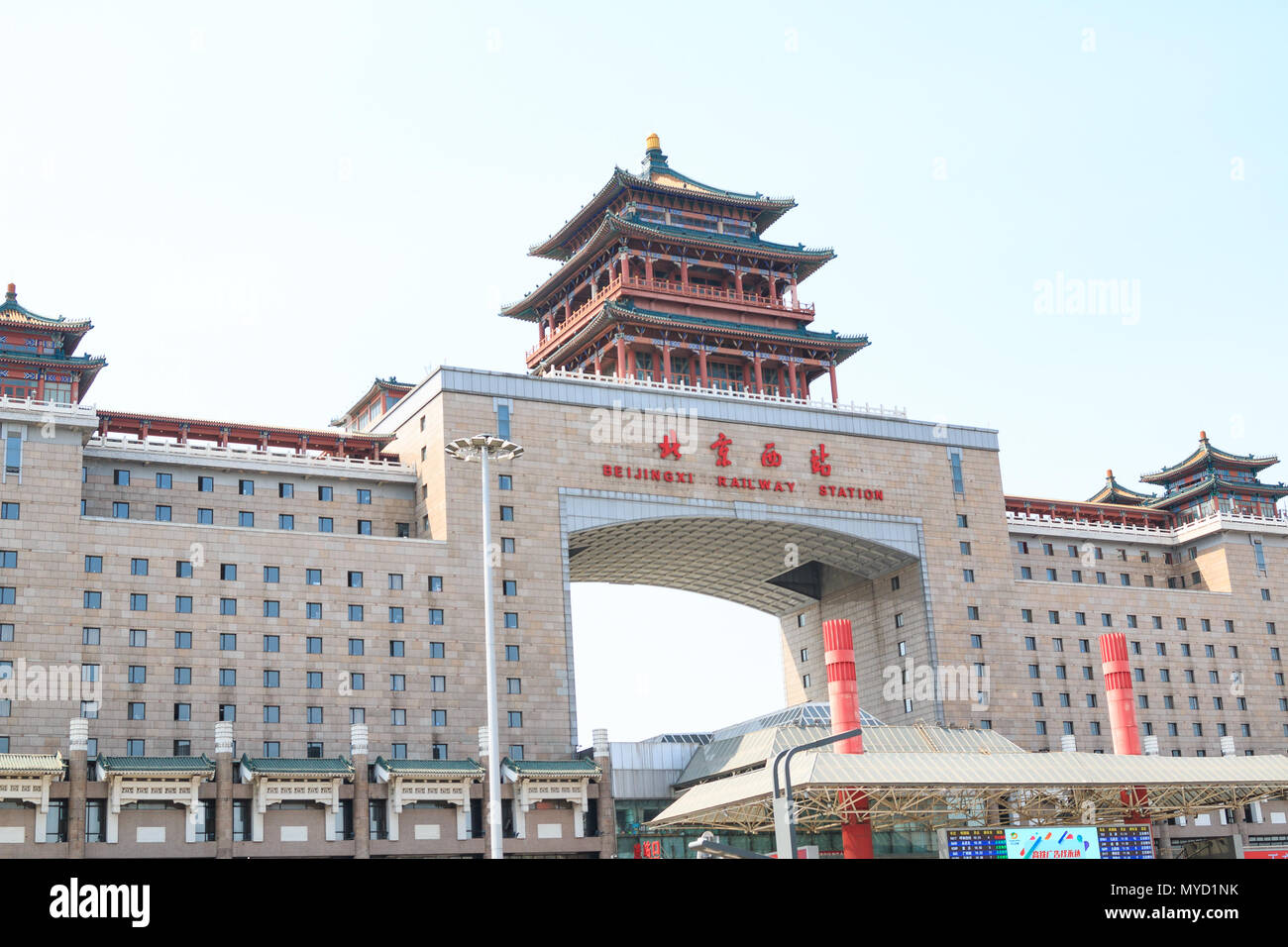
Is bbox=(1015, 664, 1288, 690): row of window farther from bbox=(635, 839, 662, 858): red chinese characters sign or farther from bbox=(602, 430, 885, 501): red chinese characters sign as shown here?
bbox=(635, 839, 662, 858): red chinese characters sign

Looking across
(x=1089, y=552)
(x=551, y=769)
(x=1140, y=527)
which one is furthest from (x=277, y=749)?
(x=1140, y=527)

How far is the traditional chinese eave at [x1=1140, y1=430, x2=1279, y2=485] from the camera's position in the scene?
108 metres

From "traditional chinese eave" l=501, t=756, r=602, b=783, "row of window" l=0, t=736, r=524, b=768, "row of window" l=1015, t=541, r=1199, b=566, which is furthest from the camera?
"row of window" l=1015, t=541, r=1199, b=566

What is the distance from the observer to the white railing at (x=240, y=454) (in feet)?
243

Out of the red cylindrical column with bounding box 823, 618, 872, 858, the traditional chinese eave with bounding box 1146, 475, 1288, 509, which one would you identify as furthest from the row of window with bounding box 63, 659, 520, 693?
the traditional chinese eave with bounding box 1146, 475, 1288, 509

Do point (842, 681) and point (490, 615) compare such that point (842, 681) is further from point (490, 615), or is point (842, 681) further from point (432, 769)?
point (432, 769)

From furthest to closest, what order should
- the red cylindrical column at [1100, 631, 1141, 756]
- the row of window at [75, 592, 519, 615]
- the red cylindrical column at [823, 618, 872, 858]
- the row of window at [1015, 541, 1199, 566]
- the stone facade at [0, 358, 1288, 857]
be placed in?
the row of window at [1015, 541, 1199, 566] < the red cylindrical column at [1100, 631, 1141, 756] < the stone facade at [0, 358, 1288, 857] < the row of window at [75, 592, 519, 615] < the red cylindrical column at [823, 618, 872, 858]

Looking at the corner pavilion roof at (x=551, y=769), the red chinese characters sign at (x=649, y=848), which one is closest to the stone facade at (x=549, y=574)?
the corner pavilion roof at (x=551, y=769)

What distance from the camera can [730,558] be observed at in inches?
3593

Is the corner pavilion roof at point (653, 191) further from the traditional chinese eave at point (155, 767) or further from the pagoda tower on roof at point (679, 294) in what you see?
the traditional chinese eave at point (155, 767)

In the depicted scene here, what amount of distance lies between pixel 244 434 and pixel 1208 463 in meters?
71.7

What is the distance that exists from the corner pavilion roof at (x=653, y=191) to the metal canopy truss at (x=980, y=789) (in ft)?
159

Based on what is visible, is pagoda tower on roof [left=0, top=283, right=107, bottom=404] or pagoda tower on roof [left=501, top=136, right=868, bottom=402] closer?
pagoda tower on roof [left=0, top=283, right=107, bottom=404]

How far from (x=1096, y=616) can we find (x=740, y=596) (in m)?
24.1
